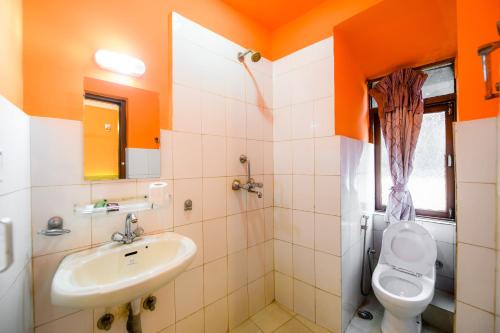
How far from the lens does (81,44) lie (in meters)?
1.03

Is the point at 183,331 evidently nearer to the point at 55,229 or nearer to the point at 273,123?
the point at 55,229

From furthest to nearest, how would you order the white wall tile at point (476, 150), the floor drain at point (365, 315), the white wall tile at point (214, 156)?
the floor drain at point (365, 315)
the white wall tile at point (214, 156)
the white wall tile at point (476, 150)

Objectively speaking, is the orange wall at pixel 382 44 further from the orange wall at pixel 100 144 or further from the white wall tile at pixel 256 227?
the orange wall at pixel 100 144

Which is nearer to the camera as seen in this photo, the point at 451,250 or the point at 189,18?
the point at 189,18

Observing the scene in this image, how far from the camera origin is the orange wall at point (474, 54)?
3.29 ft

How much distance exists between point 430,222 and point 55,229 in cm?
265

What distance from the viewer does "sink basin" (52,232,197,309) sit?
71 centimetres

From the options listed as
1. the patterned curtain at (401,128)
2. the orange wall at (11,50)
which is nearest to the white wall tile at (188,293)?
the orange wall at (11,50)

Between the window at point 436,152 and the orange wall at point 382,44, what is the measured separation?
0.76ft

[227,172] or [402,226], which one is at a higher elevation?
[227,172]

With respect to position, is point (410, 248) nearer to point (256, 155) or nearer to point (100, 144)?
point (256, 155)

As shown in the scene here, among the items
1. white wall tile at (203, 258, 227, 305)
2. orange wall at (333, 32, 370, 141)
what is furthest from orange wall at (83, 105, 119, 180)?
orange wall at (333, 32, 370, 141)

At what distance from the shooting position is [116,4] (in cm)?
114

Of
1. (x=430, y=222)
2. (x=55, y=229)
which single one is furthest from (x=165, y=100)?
(x=430, y=222)
